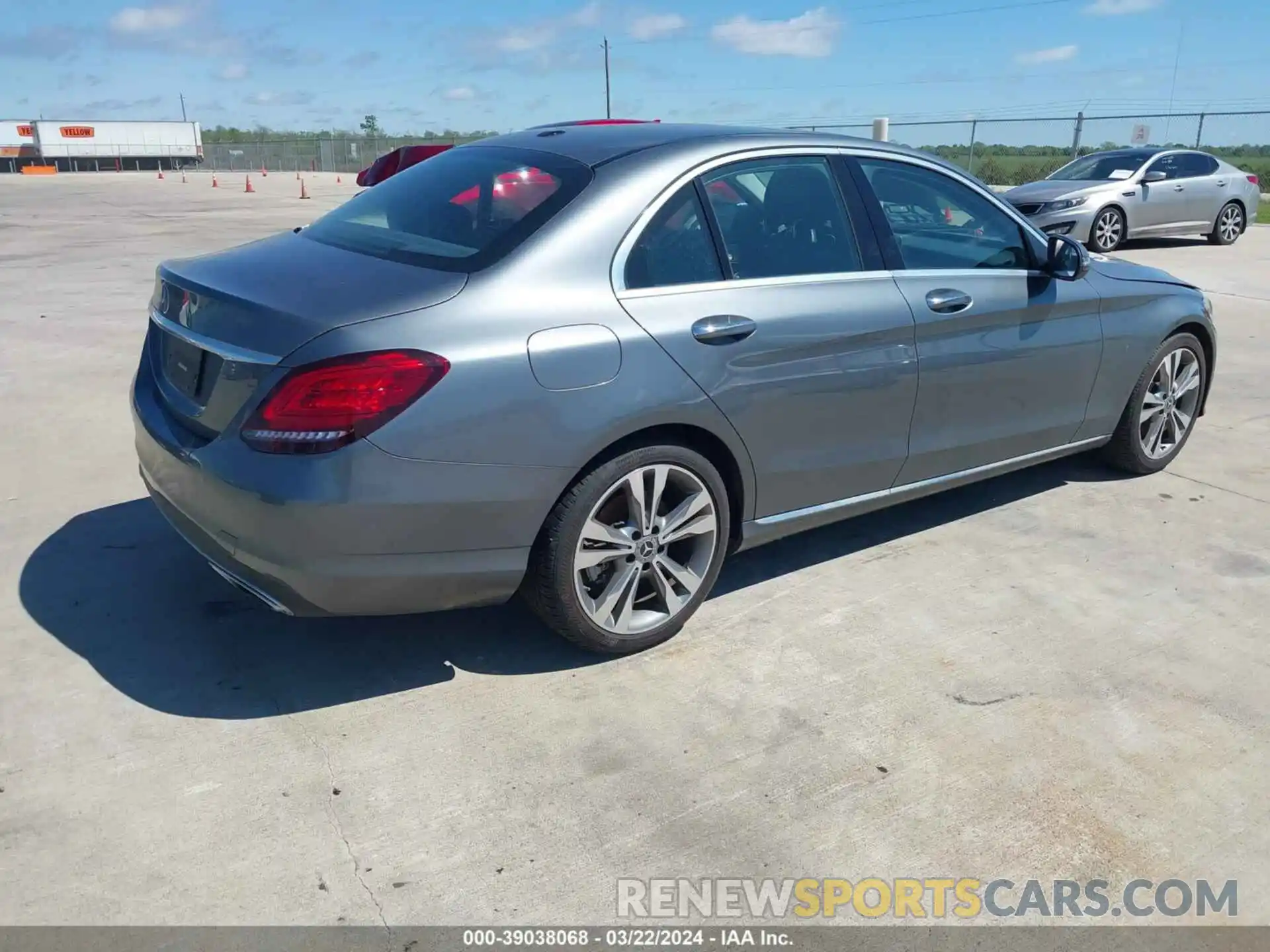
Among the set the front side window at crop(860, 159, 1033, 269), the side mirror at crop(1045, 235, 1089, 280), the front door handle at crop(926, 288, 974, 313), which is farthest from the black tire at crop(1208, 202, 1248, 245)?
the front door handle at crop(926, 288, 974, 313)

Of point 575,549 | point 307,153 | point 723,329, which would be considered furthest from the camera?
point 307,153

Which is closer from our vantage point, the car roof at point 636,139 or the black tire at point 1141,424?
the car roof at point 636,139

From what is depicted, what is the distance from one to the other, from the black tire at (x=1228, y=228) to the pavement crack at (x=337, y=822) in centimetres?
→ 1707

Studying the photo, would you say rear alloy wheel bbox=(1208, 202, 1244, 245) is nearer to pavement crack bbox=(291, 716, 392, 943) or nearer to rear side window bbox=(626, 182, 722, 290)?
rear side window bbox=(626, 182, 722, 290)

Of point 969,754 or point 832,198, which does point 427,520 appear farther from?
point 832,198

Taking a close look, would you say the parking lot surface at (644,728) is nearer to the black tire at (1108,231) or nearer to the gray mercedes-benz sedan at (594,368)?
the gray mercedes-benz sedan at (594,368)

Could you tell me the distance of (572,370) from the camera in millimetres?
3166

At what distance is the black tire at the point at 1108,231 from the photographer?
14.6 metres

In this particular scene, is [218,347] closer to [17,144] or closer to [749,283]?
[749,283]

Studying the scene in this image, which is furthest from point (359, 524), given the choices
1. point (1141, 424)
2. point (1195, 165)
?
point (1195, 165)

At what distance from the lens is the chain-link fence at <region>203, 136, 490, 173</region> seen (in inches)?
2191

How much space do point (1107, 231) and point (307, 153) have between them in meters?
55.2

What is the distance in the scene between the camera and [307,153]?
6150 cm
